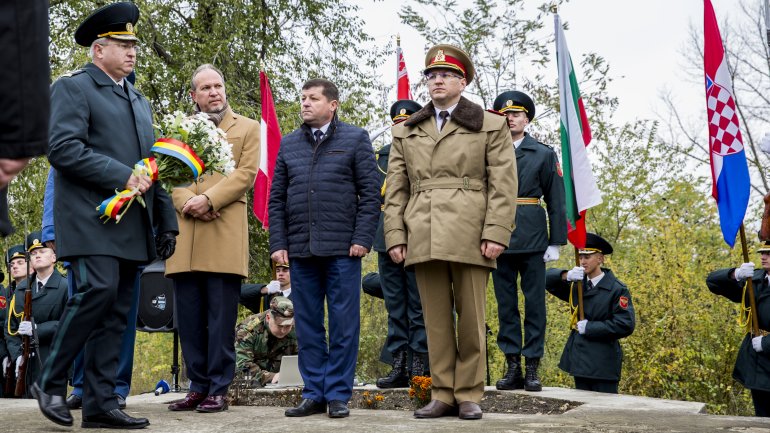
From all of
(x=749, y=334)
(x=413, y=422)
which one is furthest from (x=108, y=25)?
(x=749, y=334)

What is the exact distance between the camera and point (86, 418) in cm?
452

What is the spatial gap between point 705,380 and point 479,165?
683 centimetres

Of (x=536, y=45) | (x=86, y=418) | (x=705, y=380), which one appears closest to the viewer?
(x=86, y=418)

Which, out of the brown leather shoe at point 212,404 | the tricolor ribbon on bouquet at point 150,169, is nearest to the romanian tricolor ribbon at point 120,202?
the tricolor ribbon on bouquet at point 150,169

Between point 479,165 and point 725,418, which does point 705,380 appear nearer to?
point 725,418

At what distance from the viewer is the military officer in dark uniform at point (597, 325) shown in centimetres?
766

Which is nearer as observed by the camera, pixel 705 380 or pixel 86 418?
pixel 86 418

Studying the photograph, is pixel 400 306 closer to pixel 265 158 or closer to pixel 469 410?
pixel 469 410

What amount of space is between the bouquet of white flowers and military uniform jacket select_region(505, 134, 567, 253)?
104 inches

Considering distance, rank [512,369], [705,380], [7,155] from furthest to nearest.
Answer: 1. [705,380]
2. [512,369]
3. [7,155]

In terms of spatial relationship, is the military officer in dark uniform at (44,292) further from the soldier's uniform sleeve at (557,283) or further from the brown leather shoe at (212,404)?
the soldier's uniform sleeve at (557,283)

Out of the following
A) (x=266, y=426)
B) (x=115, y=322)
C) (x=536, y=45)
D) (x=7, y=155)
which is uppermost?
(x=536, y=45)

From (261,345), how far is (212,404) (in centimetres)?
256

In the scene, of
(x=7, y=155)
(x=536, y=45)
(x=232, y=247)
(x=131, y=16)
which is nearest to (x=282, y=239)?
(x=232, y=247)
